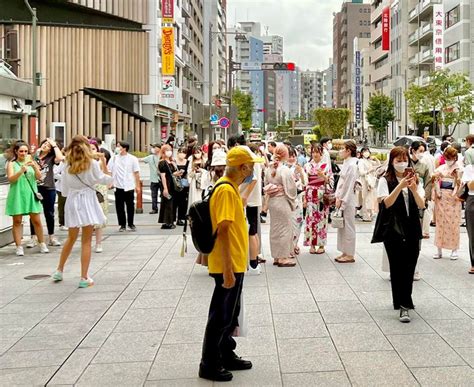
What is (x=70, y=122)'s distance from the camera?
4053 cm

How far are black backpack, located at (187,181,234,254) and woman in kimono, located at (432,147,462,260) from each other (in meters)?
6.14

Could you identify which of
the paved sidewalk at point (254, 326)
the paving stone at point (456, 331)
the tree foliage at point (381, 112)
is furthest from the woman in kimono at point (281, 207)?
the tree foliage at point (381, 112)

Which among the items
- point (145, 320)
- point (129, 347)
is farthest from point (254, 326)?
point (129, 347)

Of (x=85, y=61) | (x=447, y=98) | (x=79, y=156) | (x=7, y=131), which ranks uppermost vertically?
(x=85, y=61)

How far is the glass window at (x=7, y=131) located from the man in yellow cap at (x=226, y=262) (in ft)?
28.4

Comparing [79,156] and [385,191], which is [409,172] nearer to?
[385,191]

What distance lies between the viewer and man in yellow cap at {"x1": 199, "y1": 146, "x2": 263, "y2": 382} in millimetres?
4785

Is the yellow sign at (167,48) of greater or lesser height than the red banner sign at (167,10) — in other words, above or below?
below

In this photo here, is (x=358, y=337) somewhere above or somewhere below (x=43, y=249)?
below

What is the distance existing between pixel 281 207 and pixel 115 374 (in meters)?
4.89

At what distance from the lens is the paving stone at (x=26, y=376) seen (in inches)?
195

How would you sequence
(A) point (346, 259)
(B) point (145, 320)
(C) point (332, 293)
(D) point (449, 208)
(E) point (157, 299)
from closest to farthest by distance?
1. (B) point (145, 320)
2. (E) point (157, 299)
3. (C) point (332, 293)
4. (A) point (346, 259)
5. (D) point (449, 208)

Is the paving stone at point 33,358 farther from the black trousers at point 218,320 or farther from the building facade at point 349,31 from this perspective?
the building facade at point 349,31

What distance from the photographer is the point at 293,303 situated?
728 cm
